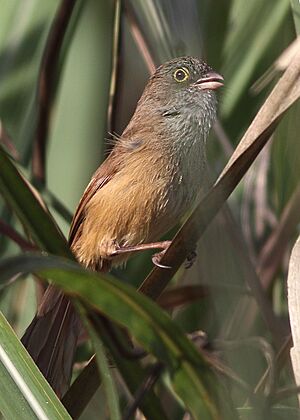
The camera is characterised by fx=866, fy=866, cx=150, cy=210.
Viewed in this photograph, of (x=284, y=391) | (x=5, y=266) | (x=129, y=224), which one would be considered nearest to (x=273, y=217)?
(x=129, y=224)

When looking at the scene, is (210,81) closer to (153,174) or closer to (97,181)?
(153,174)

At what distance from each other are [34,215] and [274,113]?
1.85ft

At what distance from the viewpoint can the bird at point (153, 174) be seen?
2811 millimetres

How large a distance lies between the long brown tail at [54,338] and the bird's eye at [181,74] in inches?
36.6

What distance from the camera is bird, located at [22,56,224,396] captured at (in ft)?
9.22

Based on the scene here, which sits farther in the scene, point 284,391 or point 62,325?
point 62,325

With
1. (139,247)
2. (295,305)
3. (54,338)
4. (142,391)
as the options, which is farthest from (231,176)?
(139,247)

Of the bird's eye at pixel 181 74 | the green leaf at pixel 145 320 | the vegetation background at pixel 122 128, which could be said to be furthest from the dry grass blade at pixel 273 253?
the green leaf at pixel 145 320

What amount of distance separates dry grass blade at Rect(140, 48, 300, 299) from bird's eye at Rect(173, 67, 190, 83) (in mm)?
1109

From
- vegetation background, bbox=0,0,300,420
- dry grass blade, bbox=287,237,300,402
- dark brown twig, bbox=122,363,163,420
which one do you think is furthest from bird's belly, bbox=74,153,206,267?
dark brown twig, bbox=122,363,163,420

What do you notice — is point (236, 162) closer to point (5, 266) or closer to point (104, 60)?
point (5, 266)

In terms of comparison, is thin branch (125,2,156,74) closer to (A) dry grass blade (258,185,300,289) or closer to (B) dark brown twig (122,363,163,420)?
(A) dry grass blade (258,185,300,289)

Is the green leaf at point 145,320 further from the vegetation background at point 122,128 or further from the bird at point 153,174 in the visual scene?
the bird at point 153,174

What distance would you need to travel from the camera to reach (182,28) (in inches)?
88.6
